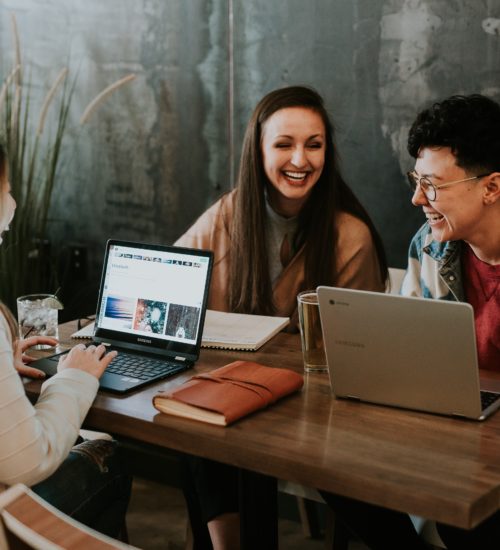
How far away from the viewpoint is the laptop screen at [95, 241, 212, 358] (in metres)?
2.12

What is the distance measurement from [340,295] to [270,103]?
3.74 feet

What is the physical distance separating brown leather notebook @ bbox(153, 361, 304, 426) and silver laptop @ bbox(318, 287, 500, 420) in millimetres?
115

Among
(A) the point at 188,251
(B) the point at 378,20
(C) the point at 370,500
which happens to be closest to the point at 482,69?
(B) the point at 378,20

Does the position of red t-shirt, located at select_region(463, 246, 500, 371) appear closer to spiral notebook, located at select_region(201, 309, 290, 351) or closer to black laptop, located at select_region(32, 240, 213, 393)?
spiral notebook, located at select_region(201, 309, 290, 351)

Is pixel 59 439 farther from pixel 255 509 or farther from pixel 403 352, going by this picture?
pixel 403 352

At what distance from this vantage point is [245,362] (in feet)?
6.46

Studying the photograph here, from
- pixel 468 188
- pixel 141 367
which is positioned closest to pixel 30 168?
pixel 141 367

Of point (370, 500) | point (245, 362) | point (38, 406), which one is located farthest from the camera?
point (245, 362)

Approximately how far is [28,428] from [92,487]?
365 millimetres

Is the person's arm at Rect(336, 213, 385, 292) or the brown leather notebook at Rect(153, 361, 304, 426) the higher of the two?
the person's arm at Rect(336, 213, 385, 292)

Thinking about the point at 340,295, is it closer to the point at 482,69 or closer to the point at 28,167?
the point at 482,69

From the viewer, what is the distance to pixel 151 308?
7.13ft

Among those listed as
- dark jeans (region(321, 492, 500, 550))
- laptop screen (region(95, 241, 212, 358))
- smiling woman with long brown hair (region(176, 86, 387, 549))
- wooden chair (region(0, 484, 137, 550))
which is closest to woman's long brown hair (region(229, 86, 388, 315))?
smiling woman with long brown hair (region(176, 86, 387, 549))

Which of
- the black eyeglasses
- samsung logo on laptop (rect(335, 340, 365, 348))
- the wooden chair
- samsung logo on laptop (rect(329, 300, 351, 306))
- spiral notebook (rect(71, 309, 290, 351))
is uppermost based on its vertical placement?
the black eyeglasses
